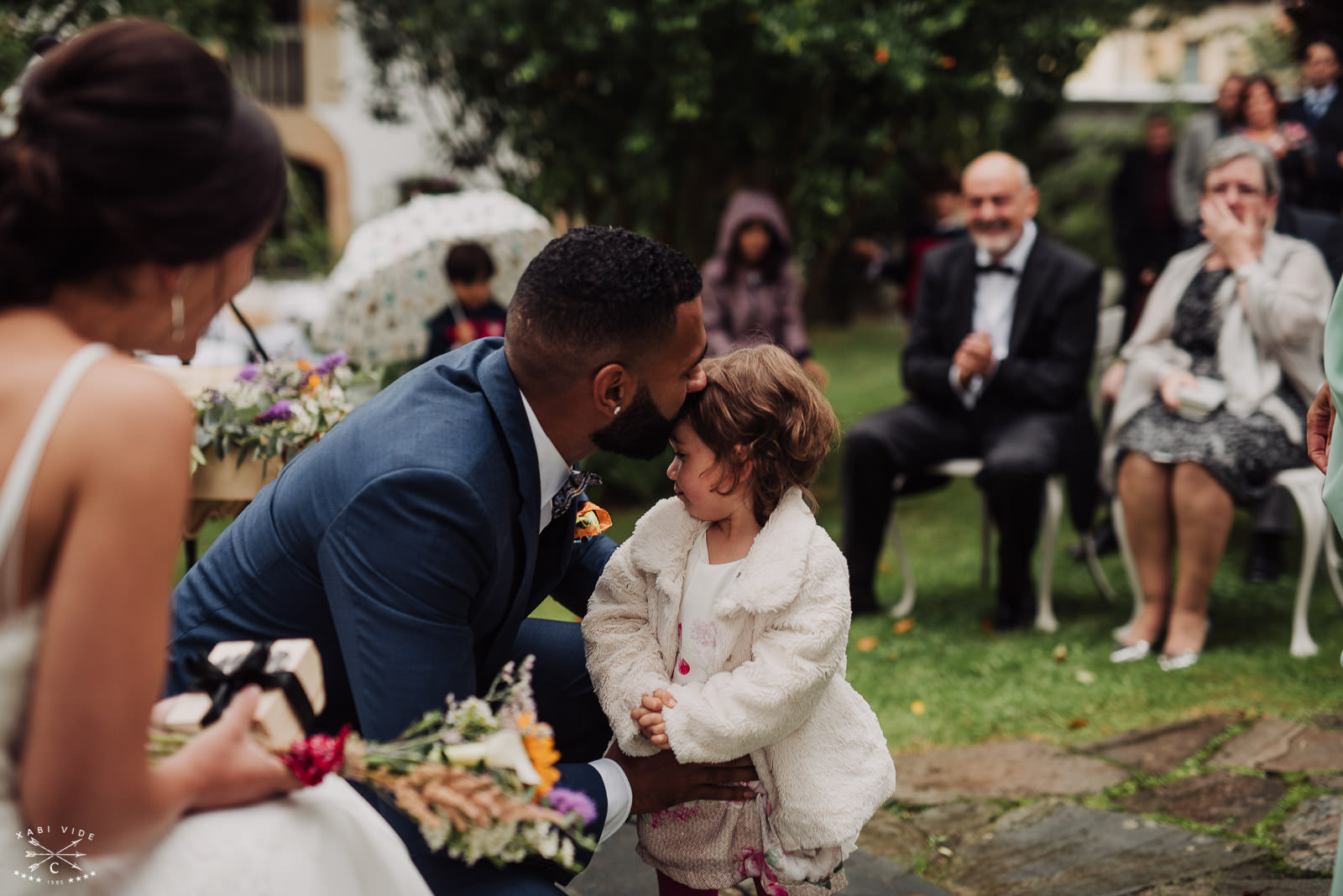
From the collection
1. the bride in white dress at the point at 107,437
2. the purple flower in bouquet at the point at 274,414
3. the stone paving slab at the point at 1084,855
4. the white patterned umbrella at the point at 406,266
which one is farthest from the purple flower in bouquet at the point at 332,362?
the white patterned umbrella at the point at 406,266

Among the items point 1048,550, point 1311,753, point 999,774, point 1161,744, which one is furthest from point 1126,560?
point 999,774

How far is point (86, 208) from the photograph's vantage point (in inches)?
57.1

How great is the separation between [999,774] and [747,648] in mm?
1648

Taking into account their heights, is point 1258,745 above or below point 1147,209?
below

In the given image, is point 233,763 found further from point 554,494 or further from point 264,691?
point 554,494

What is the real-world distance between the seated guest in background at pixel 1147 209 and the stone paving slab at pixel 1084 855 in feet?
21.4

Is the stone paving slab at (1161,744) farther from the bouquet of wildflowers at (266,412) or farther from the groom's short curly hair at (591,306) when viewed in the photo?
the bouquet of wildflowers at (266,412)

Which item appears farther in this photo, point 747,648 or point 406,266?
point 406,266

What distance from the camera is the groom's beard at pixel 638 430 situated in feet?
7.56

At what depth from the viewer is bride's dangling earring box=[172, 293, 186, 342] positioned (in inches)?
61.9

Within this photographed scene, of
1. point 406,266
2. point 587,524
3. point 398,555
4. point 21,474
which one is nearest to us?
point 21,474

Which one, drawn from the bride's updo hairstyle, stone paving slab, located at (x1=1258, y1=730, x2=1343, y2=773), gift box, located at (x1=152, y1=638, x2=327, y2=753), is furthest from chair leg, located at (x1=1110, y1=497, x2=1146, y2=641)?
the bride's updo hairstyle

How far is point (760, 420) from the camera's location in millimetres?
2426

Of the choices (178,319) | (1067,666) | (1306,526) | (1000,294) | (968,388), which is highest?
(178,319)
